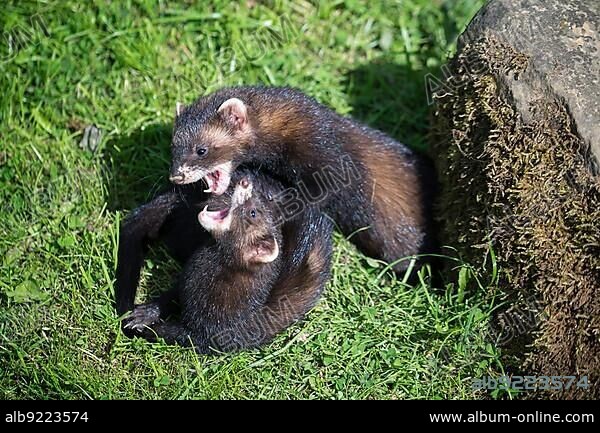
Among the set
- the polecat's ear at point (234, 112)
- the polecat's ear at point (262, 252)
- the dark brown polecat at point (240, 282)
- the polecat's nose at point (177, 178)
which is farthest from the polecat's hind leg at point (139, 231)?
the polecat's ear at point (262, 252)

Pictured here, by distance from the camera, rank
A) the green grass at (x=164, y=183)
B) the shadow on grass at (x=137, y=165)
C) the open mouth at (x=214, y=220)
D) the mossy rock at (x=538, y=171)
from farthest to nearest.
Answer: the shadow on grass at (x=137, y=165) < the green grass at (x=164, y=183) < the open mouth at (x=214, y=220) < the mossy rock at (x=538, y=171)

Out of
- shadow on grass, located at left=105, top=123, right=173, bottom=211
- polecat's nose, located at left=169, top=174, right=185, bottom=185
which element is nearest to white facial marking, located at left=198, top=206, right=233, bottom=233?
polecat's nose, located at left=169, top=174, right=185, bottom=185

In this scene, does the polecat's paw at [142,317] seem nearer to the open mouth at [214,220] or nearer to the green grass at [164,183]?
the green grass at [164,183]

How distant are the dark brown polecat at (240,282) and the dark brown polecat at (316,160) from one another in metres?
0.27

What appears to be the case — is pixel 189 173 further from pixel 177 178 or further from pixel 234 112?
pixel 234 112

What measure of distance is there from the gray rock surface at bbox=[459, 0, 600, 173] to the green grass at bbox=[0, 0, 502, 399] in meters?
1.12

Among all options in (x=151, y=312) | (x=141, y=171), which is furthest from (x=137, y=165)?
(x=151, y=312)

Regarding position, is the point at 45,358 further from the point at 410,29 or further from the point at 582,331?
the point at 410,29

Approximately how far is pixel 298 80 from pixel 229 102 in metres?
1.51

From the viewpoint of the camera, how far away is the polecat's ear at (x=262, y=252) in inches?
188

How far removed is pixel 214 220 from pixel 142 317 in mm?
795

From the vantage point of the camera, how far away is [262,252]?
15.7ft

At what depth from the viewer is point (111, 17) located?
6.65 meters

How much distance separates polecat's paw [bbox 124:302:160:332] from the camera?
503cm
